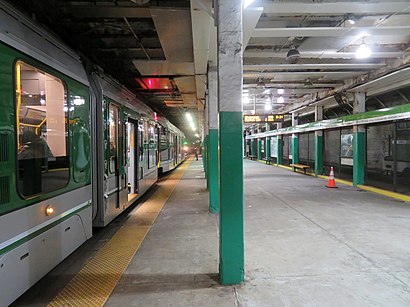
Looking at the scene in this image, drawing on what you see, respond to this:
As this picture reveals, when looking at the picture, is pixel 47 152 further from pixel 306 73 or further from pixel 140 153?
pixel 306 73

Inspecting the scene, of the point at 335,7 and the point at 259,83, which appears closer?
the point at 335,7

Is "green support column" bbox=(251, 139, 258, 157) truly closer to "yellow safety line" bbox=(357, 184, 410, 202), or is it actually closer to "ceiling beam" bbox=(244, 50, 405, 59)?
"yellow safety line" bbox=(357, 184, 410, 202)

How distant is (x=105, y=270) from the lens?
145 inches

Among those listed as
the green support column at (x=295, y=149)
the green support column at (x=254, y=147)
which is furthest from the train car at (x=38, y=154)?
the green support column at (x=254, y=147)

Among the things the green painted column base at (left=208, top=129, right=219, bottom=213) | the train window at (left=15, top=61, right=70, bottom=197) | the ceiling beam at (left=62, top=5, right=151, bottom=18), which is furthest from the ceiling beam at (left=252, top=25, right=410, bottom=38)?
the train window at (left=15, top=61, right=70, bottom=197)

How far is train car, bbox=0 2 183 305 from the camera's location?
2.55 meters

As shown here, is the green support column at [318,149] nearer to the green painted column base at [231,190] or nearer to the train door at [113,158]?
the train door at [113,158]

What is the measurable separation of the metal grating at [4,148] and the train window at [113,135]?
2633 millimetres

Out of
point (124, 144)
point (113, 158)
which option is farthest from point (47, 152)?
point (124, 144)

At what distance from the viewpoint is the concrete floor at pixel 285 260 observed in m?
2.96

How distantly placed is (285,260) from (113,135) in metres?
3.67

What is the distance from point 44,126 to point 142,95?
1053 cm

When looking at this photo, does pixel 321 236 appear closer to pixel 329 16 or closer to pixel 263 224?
pixel 263 224

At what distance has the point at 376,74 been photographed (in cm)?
907
